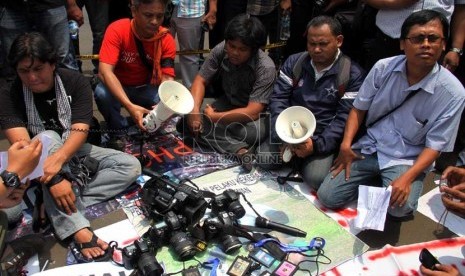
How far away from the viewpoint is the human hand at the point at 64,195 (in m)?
2.58

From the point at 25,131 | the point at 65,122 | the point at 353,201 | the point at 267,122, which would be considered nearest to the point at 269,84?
the point at 267,122

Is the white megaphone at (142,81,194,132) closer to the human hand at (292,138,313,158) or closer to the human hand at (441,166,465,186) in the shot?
the human hand at (292,138,313,158)

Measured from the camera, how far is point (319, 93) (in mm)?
3449

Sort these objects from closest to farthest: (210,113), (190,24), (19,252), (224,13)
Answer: (19,252) < (210,113) < (190,24) < (224,13)

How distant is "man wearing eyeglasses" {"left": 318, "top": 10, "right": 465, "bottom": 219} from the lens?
2779 mm

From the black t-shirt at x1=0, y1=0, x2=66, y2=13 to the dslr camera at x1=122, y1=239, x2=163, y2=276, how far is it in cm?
244

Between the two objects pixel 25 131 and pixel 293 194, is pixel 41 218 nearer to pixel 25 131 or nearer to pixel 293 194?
pixel 25 131

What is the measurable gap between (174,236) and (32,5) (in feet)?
8.32

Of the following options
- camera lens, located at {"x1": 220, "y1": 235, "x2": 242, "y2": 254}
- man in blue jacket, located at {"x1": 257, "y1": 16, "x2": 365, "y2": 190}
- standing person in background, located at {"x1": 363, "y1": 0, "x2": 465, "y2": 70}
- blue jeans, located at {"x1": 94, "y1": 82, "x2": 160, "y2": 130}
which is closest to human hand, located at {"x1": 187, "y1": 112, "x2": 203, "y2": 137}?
blue jeans, located at {"x1": 94, "y1": 82, "x2": 160, "y2": 130}

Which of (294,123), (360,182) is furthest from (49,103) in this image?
(360,182)

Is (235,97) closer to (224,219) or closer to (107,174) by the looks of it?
(107,174)

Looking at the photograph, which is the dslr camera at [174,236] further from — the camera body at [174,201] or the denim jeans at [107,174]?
the denim jeans at [107,174]

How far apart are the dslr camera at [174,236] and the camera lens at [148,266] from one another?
204 mm

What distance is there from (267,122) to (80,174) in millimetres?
1707
